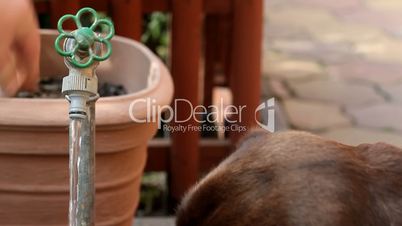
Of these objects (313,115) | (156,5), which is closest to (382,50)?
(313,115)

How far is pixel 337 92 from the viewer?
180 inches

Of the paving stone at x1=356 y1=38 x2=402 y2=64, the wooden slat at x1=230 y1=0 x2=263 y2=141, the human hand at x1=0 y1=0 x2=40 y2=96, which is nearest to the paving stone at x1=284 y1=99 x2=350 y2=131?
the paving stone at x1=356 y1=38 x2=402 y2=64

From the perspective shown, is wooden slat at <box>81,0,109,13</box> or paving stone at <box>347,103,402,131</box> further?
paving stone at <box>347,103,402,131</box>

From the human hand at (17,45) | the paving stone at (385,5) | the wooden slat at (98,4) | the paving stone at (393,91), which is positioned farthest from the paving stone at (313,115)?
the human hand at (17,45)

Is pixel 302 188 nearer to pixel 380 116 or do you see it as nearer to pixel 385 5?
pixel 380 116

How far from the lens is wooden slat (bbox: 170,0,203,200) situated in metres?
3.00

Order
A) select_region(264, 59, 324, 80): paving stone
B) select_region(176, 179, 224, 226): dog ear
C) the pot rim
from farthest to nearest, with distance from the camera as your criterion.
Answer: select_region(264, 59, 324, 80): paving stone < the pot rim < select_region(176, 179, 224, 226): dog ear

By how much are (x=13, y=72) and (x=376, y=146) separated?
0.78m

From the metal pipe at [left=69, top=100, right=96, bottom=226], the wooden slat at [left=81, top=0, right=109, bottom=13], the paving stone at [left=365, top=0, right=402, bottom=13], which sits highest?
the paving stone at [left=365, top=0, right=402, bottom=13]

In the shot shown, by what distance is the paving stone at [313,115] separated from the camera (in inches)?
162

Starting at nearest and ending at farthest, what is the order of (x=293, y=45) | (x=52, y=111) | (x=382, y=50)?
(x=52, y=111) < (x=382, y=50) < (x=293, y=45)

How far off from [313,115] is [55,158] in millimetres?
2496

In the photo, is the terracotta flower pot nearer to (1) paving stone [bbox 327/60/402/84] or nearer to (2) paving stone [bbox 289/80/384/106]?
(2) paving stone [bbox 289/80/384/106]

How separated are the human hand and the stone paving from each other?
2072 mm
